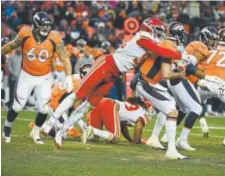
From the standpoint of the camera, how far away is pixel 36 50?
11617mm

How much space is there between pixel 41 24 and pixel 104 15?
13.6 m

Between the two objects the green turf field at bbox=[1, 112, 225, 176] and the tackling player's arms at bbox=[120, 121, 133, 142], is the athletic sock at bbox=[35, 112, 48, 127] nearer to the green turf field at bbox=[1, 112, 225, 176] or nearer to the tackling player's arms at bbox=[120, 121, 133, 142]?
the green turf field at bbox=[1, 112, 225, 176]

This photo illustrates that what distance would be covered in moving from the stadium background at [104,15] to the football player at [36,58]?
1065cm

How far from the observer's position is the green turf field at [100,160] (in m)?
8.89

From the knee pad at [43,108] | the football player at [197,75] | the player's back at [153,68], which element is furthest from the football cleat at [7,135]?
the football player at [197,75]

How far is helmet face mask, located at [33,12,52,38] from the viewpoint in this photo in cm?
1151

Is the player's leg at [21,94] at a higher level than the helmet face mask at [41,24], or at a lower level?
lower

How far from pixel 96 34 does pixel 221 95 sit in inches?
481

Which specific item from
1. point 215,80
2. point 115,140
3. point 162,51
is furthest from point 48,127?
point 215,80

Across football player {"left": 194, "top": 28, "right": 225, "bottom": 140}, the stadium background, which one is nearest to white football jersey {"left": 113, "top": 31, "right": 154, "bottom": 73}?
football player {"left": 194, "top": 28, "right": 225, "bottom": 140}

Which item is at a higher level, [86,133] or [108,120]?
[108,120]

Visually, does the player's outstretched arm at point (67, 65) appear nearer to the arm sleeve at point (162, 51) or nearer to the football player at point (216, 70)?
the arm sleeve at point (162, 51)

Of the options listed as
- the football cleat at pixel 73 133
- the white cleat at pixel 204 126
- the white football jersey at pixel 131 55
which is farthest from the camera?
the white cleat at pixel 204 126

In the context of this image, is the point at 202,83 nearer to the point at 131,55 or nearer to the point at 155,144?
the point at 155,144
